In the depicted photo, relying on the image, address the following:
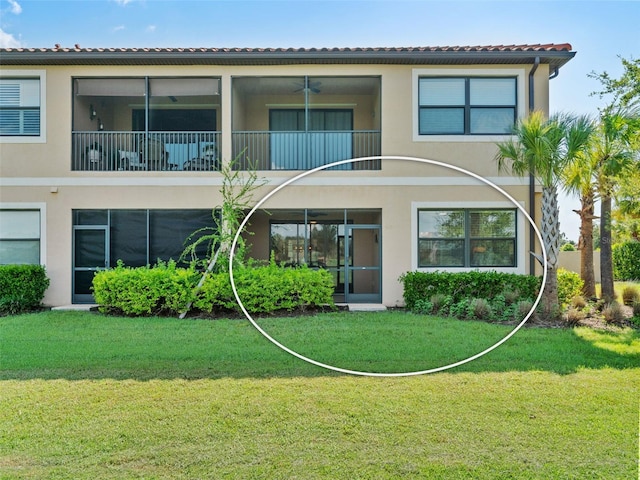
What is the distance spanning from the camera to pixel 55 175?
41.0 feet

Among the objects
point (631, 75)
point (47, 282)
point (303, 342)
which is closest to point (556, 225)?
point (303, 342)

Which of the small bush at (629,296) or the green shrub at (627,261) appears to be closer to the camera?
the small bush at (629,296)

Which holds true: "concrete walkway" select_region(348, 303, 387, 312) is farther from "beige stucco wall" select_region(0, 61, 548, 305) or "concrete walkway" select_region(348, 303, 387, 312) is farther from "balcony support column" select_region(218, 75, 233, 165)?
"balcony support column" select_region(218, 75, 233, 165)

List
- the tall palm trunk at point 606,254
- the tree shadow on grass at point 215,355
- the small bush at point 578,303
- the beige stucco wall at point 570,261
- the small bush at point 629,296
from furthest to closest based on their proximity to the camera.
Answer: the beige stucco wall at point 570,261
the tall palm trunk at point 606,254
the small bush at point 629,296
the small bush at point 578,303
the tree shadow on grass at point 215,355

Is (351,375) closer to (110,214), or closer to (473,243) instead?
(473,243)

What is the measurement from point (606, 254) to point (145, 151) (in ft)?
40.5

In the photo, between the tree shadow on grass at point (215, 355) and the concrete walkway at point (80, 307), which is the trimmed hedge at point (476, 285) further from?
the concrete walkway at point (80, 307)

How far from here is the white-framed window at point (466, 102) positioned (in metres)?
12.4

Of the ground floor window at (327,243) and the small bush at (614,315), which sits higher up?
the ground floor window at (327,243)

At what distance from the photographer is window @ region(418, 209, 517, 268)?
1241cm

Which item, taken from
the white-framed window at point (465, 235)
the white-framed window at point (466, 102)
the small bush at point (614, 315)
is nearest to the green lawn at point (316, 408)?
the small bush at point (614, 315)

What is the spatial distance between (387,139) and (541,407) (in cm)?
861

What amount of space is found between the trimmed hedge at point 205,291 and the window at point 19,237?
9.37 feet

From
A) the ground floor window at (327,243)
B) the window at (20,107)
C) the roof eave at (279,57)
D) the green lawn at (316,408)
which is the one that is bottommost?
the green lawn at (316,408)
